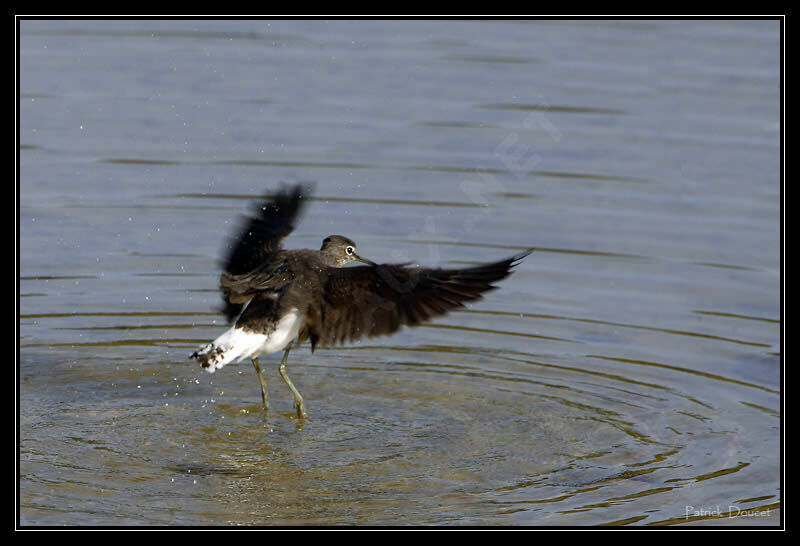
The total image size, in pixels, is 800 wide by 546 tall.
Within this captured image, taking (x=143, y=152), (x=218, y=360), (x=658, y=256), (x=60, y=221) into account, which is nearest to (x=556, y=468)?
(x=218, y=360)

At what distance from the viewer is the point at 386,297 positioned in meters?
7.68

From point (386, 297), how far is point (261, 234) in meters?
1.56

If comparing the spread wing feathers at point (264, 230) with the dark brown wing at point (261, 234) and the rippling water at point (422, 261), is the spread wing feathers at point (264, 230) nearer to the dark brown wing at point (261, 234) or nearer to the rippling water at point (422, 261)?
the dark brown wing at point (261, 234)

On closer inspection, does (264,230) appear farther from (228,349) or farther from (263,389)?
(228,349)

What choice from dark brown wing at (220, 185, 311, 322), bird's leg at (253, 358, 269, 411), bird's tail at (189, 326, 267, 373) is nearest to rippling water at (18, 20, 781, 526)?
bird's leg at (253, 358, 269, 411)

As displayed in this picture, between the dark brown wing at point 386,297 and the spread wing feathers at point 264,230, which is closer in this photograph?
the dark brown wing at point 386,297

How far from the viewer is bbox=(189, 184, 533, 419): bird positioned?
7.50 metres

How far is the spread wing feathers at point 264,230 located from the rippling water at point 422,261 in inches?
36.0

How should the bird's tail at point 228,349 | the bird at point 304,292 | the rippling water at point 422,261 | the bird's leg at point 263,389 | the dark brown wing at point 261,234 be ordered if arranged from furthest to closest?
the dark brown wing at point 261,234, the bird's leg at point 263,389, the bird's tail at point 228,349, the bird at point 304,292, the rippling water at point 422,261

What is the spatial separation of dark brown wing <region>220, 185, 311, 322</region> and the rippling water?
0.86 m

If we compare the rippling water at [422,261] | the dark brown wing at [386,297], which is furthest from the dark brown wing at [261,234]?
the rippling water at [422,261]

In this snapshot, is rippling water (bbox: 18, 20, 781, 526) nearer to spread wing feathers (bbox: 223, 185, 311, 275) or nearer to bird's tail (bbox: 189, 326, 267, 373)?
bird's tail (bbox: 189, 326, 267, 373)

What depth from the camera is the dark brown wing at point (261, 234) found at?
8750 mm

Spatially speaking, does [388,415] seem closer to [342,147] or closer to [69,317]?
[69,317]
